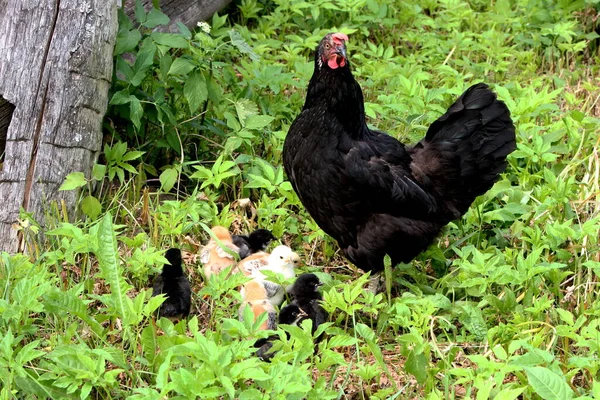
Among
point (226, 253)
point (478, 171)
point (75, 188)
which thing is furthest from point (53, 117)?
point (478, 171)

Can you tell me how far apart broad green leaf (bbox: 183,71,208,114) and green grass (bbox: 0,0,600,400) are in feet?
0.05

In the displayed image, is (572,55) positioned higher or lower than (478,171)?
higher

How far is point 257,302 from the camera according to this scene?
168 inches

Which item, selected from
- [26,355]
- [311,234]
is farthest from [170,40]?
[26,355]

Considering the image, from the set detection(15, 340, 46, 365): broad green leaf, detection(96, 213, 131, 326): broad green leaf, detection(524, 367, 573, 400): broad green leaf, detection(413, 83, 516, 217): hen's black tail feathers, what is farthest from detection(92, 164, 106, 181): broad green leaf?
detection(524, 367, 573, 400): broad green leaf

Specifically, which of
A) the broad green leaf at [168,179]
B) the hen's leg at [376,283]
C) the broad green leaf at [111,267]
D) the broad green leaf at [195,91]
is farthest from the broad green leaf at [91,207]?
the hen's leg at [376,283]

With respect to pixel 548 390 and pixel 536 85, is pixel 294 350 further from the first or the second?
pixel 536 85

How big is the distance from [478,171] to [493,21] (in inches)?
117

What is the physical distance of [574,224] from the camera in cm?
508

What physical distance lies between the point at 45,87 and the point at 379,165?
1.89 m

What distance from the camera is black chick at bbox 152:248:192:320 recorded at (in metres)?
4.17

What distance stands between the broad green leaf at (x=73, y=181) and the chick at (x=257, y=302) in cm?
Answer: 116

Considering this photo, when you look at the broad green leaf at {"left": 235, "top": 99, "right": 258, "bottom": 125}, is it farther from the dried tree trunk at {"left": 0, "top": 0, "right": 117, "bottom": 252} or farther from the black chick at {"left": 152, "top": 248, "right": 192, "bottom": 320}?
the black chick at {"left": 152, "top": 248, "right": 192, "bottom": 320}

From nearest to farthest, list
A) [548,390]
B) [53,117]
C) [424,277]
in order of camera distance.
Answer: [548,390], [53,117], [424,277]
